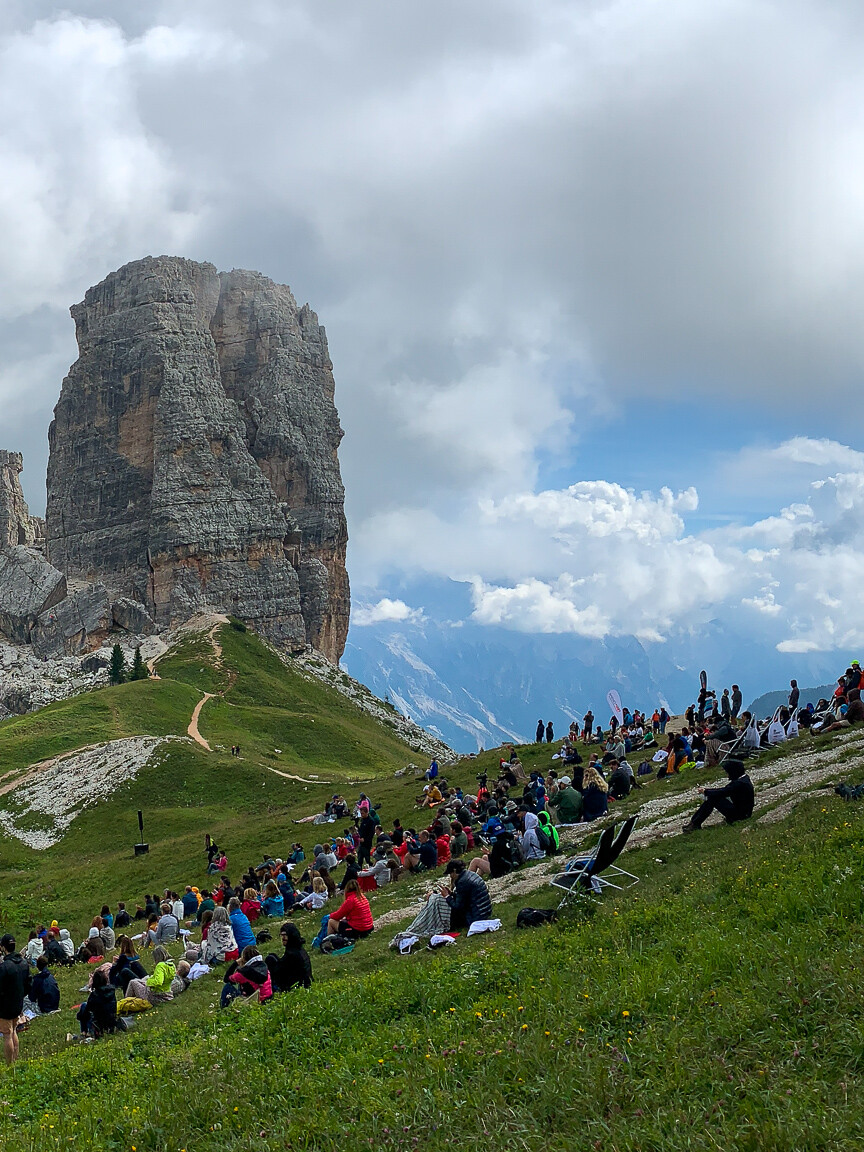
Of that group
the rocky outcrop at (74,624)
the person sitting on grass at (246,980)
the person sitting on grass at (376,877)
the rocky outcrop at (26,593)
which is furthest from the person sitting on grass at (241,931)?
the rocky outcrop at (26,593)

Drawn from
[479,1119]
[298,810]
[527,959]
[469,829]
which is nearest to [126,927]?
[469,829]

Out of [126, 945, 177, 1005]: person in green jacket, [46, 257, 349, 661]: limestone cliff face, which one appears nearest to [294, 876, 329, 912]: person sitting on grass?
[126, 945, 177, 1005]: person in green jacket

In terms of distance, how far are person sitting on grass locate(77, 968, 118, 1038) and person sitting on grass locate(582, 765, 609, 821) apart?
554 inches

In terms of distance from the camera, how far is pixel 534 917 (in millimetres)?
15117

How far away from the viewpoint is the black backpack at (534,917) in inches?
592

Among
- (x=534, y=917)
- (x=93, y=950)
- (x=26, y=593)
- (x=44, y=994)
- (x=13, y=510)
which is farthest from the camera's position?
(x=13, y=510)

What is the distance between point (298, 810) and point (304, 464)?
362 ft

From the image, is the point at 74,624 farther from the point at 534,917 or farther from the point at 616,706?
the point at 534,917

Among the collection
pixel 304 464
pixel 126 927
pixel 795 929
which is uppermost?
pixel 304 464

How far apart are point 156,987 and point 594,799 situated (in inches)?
508

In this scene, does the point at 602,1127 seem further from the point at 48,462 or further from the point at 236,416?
the point at 48,462

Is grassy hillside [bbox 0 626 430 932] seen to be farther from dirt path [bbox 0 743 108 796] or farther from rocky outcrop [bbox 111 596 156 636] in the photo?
rocky outcrop [bbox 111 596 156 636]

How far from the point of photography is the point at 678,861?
56.7 ft

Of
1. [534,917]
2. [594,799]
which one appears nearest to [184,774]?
[594,799]
